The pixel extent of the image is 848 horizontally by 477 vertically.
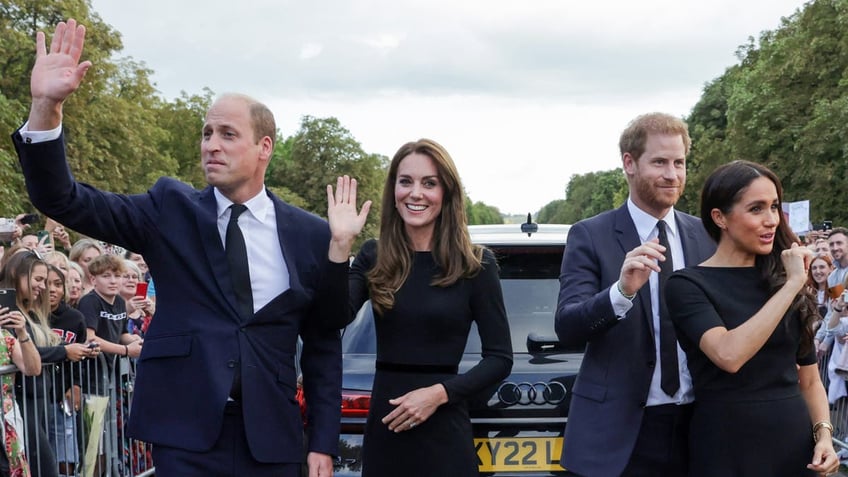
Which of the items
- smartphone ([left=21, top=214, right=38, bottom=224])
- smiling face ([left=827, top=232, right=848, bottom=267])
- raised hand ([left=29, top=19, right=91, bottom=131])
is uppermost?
raised hand ([left=29, top=19, right=91, bottom=131])

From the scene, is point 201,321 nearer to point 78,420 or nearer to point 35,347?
point 35,347

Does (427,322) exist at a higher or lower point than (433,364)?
higher

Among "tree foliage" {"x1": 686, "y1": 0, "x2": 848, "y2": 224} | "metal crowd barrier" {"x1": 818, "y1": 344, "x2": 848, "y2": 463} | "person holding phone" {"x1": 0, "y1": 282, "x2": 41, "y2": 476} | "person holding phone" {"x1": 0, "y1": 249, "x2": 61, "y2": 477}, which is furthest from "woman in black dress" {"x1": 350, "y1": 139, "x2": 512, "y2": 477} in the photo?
"tree foliage" {"x1": 686, "y1": 0, "x2": 848, "y2": 224}

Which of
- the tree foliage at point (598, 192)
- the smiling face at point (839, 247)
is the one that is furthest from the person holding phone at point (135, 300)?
the tree foliage at point (598, 192)

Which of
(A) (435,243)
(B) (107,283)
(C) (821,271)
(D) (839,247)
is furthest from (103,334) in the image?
(D) (839,247)

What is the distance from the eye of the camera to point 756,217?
→ 150 inches

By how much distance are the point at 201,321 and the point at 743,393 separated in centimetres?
184

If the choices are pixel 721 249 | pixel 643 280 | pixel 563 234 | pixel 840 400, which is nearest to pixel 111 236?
pixel 643 280

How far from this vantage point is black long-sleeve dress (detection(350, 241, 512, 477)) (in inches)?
169

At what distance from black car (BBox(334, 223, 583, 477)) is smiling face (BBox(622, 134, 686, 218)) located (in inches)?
48.2

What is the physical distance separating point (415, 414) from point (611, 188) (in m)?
152

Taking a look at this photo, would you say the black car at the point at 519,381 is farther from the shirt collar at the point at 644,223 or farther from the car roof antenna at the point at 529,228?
the shirt collar at the point at 644,223

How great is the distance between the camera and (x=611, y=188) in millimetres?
154000

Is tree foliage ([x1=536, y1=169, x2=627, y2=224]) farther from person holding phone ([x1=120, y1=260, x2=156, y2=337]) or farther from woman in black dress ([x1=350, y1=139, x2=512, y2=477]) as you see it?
woman in black dress ([x1=350, y1=139, x2=512, y2=477])
